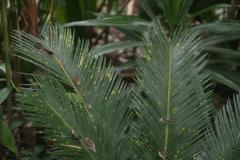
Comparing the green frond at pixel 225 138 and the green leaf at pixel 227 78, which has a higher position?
the green frond at pixel 225 138

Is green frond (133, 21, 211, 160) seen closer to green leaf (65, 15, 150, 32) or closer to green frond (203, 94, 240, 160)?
green frond (203, 94, 240, 160)

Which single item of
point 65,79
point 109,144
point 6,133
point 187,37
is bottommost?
point 6,133

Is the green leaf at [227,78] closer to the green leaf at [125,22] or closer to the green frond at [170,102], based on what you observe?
the green leaf at [125,22]

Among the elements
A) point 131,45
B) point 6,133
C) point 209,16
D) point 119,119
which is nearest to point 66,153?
Answer: point 119,119

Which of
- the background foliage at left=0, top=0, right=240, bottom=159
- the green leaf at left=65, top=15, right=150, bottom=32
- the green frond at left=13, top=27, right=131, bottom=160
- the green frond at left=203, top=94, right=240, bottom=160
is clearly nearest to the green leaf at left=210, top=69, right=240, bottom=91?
the background foliage at left=0, top=0, right=240, bottom=159

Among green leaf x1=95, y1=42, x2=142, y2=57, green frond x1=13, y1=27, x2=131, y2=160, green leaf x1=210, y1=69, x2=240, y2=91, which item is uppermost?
green frond x1=13, y1=27, x2=131, y2=160

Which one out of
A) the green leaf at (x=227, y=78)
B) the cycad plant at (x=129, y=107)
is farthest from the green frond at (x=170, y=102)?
the green leaf at (x=227, y=78)

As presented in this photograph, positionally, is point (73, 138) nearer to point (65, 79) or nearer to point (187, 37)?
point (65, 79)
